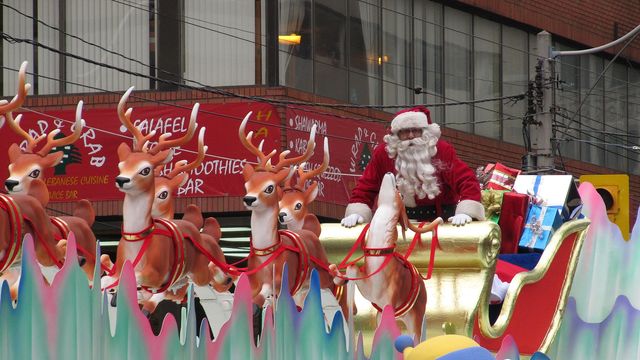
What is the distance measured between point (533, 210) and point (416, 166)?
Result: 1966mm

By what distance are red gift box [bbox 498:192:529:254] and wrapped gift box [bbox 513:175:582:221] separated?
0.70 feet

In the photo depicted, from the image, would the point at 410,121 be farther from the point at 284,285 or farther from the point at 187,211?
the point at 284,285

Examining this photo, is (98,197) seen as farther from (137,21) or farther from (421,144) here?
(421,144)

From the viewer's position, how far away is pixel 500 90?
26.4 metres

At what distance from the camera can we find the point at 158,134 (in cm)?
2083

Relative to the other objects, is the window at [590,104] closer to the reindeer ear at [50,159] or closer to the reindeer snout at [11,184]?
the reindeer ear at [50,159]

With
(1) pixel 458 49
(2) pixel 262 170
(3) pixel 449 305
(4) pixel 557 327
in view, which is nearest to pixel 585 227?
(4) pixel 557 327

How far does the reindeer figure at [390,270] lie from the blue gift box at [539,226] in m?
2.09

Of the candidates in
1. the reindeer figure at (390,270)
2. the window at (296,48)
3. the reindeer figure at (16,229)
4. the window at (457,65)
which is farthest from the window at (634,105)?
the reindeer figure at (16,229)

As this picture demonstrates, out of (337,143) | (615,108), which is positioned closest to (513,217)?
(337,143)

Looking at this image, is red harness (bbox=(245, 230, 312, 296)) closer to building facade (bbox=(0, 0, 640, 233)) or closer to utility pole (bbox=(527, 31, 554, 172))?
utility pole (bbox=(527, 31, 554, 172))

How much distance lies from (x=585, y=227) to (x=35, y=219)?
5083 millimetres

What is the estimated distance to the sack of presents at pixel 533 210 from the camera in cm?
1275

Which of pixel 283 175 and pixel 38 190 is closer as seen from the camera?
pixel 38 190
